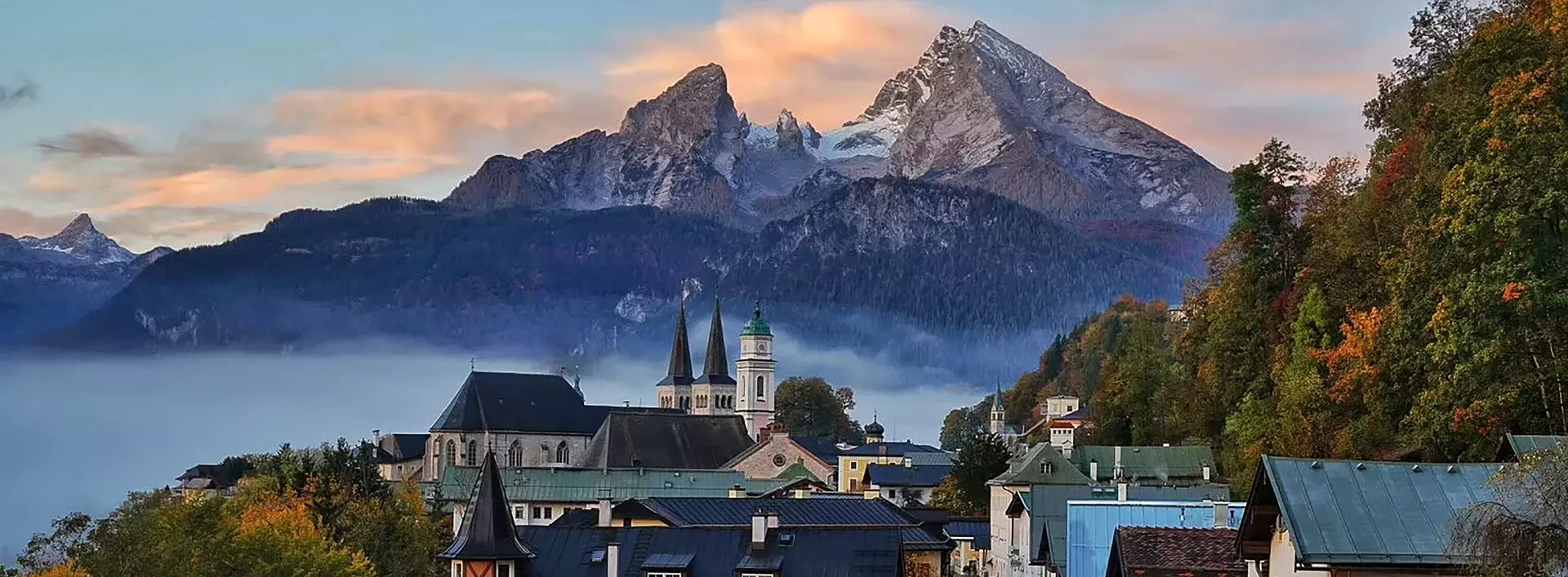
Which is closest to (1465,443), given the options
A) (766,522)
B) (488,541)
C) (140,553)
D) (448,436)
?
(766,522)

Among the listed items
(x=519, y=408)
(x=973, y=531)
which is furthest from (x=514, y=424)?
(x=973, y=531)

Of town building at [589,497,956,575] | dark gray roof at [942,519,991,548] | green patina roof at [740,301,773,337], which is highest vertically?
green patina roof at [740,301,773,337]

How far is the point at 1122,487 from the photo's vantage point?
56.1m

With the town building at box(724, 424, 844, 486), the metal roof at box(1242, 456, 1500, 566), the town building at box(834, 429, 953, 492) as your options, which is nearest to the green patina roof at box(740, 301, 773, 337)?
the town building at box(834, 429, 953, 492)

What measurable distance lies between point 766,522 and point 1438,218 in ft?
72.6

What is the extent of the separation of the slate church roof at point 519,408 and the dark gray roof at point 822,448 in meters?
19.4

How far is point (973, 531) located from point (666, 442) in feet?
236

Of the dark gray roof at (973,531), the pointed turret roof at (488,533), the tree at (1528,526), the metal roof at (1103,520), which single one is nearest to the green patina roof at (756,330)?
the dark gray roof at (973,531)

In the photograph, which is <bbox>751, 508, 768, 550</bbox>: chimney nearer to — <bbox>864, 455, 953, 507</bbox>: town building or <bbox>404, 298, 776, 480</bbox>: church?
<bbox>864, 455, 953, 507</bbox>: town building

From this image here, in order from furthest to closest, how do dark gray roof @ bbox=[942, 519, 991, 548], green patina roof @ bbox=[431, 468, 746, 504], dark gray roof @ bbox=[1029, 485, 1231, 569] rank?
1. green patina roof @ bbox=[431, 468, 746, 504]
2. dark gray roof @ bbox=[942, 519, 991, 548]
3. dark gray roof @ bbox=[1029, 485, 1231, 569]

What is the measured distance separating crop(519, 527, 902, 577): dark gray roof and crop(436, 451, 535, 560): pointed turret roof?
102 cm

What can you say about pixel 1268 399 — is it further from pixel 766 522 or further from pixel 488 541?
pixel 488 541

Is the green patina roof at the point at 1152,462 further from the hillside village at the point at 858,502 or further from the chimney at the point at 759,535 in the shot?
the chimney at the point at 759,535

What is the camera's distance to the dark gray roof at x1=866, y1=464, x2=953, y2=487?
145750mm
